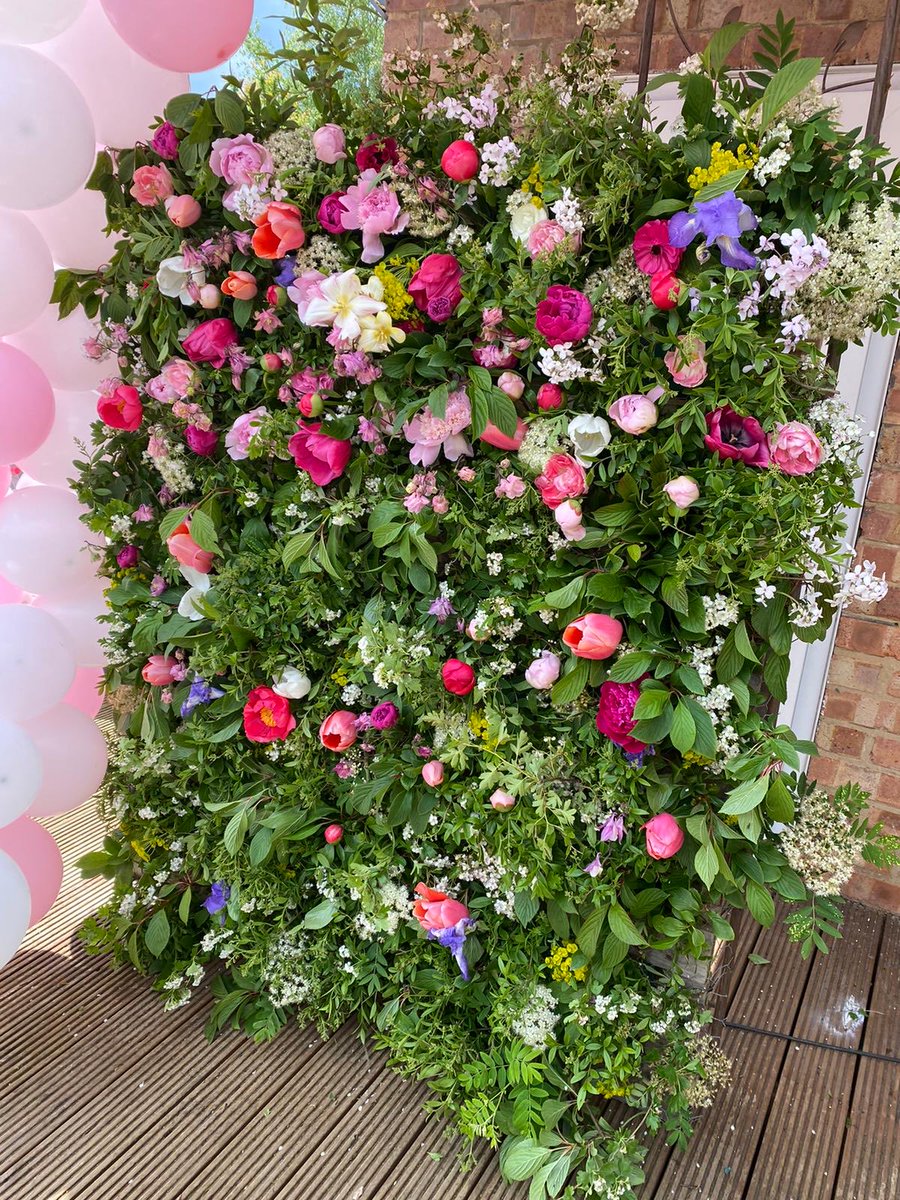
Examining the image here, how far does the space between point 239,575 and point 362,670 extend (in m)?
0.29

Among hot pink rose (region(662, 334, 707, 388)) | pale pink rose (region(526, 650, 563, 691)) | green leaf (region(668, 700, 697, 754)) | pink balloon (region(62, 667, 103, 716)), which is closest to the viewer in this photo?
hot pink rose (region(662, 334, 707, 388))

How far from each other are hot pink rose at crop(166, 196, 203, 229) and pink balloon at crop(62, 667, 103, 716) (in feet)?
3.31

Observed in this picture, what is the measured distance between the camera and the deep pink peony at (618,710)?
4.13ft

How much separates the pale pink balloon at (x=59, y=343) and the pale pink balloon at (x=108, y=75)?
13.0 inches

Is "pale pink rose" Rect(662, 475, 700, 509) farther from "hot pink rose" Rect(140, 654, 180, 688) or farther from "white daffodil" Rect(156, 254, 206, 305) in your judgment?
"hot pink rose" Rect(140, 654, 180, 688)

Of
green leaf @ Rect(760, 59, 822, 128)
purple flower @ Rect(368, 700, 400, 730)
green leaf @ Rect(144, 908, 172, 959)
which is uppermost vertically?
green leaf @ Rect(760, 59, 822, 128)

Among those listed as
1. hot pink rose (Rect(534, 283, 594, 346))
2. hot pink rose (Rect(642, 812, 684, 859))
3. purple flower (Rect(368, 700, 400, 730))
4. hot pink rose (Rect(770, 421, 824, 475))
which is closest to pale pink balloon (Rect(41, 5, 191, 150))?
hot pink rose (Rect(534, 283, 594, 346))

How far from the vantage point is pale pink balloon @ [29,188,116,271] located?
5.42 ft

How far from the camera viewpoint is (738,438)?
118 centimetres

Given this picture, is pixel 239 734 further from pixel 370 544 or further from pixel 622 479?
pixel 622 479

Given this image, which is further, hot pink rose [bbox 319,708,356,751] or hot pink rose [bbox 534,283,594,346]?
hot pink rose [bbox 319,708,356,751]

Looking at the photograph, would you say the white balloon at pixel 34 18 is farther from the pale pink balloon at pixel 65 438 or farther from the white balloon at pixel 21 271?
the pale pink balloon at pixel 65 438

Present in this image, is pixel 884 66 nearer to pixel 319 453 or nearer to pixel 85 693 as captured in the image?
pixel 319 453

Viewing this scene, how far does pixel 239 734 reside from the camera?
169cm
